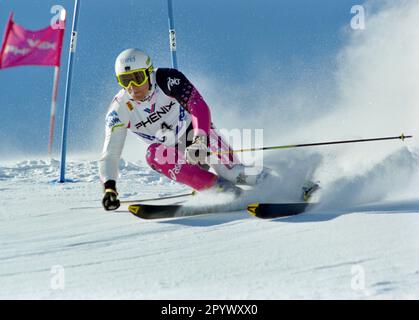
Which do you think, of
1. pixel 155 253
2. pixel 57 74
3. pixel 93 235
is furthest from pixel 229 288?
pixel 57 74

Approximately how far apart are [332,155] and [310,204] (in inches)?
45.1

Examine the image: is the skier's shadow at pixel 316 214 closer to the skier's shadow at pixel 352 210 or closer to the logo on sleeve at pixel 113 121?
the skier's shadow at pixel 352 210

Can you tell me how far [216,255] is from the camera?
2.83 metres

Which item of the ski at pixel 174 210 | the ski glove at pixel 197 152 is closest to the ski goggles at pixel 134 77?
the ski glove at pixel 197 152

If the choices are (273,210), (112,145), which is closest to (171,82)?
(112,145)

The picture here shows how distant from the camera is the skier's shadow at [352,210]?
11.4 ft

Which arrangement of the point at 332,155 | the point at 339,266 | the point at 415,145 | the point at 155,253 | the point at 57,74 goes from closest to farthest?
the point at 339,266, the point at 155,253, the point at 332,155, the point at 415,145, the point at 57,74

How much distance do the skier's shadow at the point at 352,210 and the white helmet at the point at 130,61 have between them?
1.70m

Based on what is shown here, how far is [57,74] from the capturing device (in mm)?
8852

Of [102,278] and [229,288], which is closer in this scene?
[229,288]

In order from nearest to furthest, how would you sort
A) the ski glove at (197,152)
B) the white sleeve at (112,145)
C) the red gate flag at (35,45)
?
the ski glove at (197,152) < the white sleeve at (112,145) < the red gate flag at (35,45)

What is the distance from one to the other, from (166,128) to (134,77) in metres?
0.61

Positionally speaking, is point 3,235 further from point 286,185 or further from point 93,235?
point 286,185

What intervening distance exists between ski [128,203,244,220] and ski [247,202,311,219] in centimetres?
53
